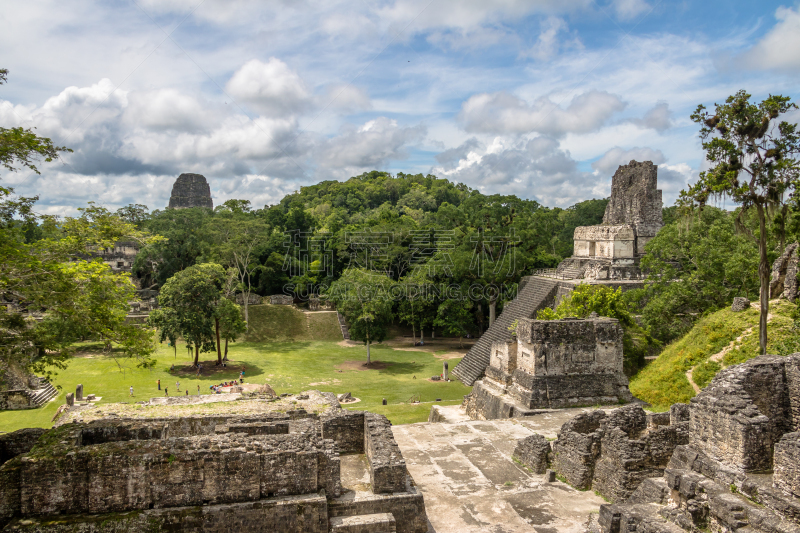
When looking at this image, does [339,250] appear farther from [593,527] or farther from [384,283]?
[593,527]

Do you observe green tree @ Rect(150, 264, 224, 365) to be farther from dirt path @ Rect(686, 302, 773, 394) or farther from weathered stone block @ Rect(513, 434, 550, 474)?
dirt path @ Rect(686, 302, 773, 394)

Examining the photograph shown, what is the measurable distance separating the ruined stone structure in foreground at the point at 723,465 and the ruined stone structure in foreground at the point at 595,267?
13656mm

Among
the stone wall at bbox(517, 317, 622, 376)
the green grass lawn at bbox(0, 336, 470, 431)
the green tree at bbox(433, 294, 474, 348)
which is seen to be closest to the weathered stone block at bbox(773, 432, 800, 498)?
the stone wall at bbox(517, 317, 622, 376)

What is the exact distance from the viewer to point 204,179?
78.8 metres

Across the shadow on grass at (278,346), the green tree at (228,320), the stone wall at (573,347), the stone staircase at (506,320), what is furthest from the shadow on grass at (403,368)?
the stone wall at (573,347)

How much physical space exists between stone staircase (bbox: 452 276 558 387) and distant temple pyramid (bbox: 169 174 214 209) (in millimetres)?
60483

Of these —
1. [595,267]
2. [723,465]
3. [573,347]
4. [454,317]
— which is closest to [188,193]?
[454,317]

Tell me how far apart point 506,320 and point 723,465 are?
Result: 19.2 m

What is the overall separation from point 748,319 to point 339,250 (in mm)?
29329

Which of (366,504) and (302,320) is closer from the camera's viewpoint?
(366,504)

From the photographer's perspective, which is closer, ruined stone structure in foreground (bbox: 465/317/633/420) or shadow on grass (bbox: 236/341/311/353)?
ruined stone structure in foreground (bbox: 465/317/633/420)

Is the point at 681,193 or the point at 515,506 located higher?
the point at 681,193

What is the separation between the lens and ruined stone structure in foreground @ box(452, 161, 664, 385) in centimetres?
2627

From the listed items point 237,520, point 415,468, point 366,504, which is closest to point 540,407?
point 415,468
